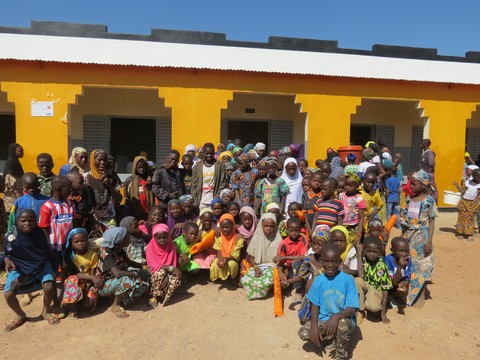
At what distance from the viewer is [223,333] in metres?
3.25

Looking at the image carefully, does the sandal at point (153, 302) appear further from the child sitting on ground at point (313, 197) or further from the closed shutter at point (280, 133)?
the closed shutter at point (280, 133)

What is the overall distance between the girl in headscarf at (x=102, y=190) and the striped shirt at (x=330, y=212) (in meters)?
2.33

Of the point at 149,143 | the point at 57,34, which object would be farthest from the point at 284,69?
the point at 57,34

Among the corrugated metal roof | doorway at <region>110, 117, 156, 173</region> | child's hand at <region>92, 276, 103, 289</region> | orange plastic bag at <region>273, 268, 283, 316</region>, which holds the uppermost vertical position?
the corrugated metal roof

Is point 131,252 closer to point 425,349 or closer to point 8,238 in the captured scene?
point 8,238

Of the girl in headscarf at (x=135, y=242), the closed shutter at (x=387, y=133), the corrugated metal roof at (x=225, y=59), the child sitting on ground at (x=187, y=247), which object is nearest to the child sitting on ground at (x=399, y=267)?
the child sitting on ground at (x=187, y=247)

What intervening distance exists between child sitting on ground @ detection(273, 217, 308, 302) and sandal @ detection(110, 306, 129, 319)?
1582mm

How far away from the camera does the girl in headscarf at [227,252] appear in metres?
4.09

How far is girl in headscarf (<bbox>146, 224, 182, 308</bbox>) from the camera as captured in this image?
12.2ft

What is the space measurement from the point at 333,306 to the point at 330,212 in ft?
4.51

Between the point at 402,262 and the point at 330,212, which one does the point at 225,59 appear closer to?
the point at 330,212

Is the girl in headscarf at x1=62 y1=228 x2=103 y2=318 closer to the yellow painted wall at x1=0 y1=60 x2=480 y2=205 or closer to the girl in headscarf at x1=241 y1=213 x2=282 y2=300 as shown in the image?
the girl in headscarf at x1=241 y1=213 x2=282 y2=300

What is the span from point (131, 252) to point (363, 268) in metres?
2.44

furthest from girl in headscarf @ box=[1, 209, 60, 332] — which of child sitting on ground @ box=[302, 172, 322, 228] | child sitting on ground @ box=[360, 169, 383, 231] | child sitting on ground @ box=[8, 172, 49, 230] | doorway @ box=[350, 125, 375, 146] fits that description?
doorway @ box=[350, 125, 375, 146]
